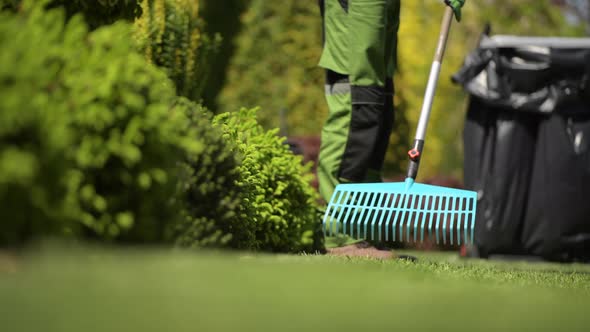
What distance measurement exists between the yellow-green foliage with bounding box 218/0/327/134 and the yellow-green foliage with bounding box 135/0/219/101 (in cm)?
437

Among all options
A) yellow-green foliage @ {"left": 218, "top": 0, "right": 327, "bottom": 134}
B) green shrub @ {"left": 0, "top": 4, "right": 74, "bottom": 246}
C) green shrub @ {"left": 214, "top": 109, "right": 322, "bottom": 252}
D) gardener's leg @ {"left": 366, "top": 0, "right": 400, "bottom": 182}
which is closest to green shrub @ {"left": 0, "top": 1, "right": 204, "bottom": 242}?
green shrub @ {"left": 0, "top": 4, "right": 74, "bottom": 246}

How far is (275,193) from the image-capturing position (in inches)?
149

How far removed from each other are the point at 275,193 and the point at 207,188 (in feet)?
4.89

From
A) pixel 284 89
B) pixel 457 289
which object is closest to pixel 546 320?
pixel 457 289

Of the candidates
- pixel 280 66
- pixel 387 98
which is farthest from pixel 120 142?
pixel 280 66

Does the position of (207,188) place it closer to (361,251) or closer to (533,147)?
(361,251)

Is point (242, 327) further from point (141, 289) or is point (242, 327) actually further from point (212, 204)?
point (212, 204)

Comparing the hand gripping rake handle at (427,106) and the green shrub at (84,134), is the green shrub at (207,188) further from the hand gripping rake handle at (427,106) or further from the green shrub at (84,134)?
the hand gripping rake handle at (427,106)

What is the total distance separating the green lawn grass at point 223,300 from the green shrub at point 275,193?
138 centimetres

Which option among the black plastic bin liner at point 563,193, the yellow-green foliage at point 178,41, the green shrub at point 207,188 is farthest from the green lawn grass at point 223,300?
the black plastic bin liner at point 563,193

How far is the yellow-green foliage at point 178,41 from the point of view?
3881 millimetres

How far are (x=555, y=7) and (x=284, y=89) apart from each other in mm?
8081

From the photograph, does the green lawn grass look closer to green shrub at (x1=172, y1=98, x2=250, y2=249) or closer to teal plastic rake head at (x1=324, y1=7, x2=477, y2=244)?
green shrub at (x1=172, y1=98, x2=250, y2=249)

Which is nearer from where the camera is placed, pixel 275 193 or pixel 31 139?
pixel 31 139
